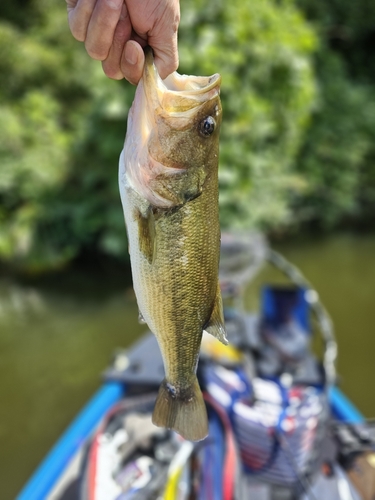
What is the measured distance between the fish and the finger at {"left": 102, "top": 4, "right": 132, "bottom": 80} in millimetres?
89

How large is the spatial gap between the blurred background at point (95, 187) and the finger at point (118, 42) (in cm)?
513

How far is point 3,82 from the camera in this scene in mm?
10266

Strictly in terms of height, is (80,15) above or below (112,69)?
above

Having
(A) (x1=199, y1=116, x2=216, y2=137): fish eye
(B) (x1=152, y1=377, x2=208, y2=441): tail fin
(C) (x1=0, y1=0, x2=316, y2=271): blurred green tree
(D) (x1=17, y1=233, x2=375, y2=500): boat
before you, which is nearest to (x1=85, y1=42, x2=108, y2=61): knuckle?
(A) (x1=199, y1=116, x2=216, y2=137): fish eye

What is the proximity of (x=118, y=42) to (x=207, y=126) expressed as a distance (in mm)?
329

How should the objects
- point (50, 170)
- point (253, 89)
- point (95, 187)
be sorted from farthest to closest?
1. point (253, 89)
2. point (95, 187)
3. point (50, 170)

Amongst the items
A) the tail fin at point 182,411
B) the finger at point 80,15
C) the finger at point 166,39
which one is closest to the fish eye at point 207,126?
the finger at point 166,39

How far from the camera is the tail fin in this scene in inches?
50.8

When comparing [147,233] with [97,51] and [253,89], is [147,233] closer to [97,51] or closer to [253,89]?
[97,51]

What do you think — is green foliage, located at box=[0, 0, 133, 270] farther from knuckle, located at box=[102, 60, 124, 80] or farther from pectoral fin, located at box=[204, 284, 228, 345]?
pectoral fin, located at box=[204, 284, 228, 345]

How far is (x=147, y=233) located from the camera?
1.26 m

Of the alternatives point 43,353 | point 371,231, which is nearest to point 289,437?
point 43,353

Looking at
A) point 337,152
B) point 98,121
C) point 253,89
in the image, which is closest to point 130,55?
point 98,121

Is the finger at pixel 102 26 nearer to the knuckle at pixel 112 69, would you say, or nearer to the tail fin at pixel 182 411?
the knuckle at pixel 112 69
